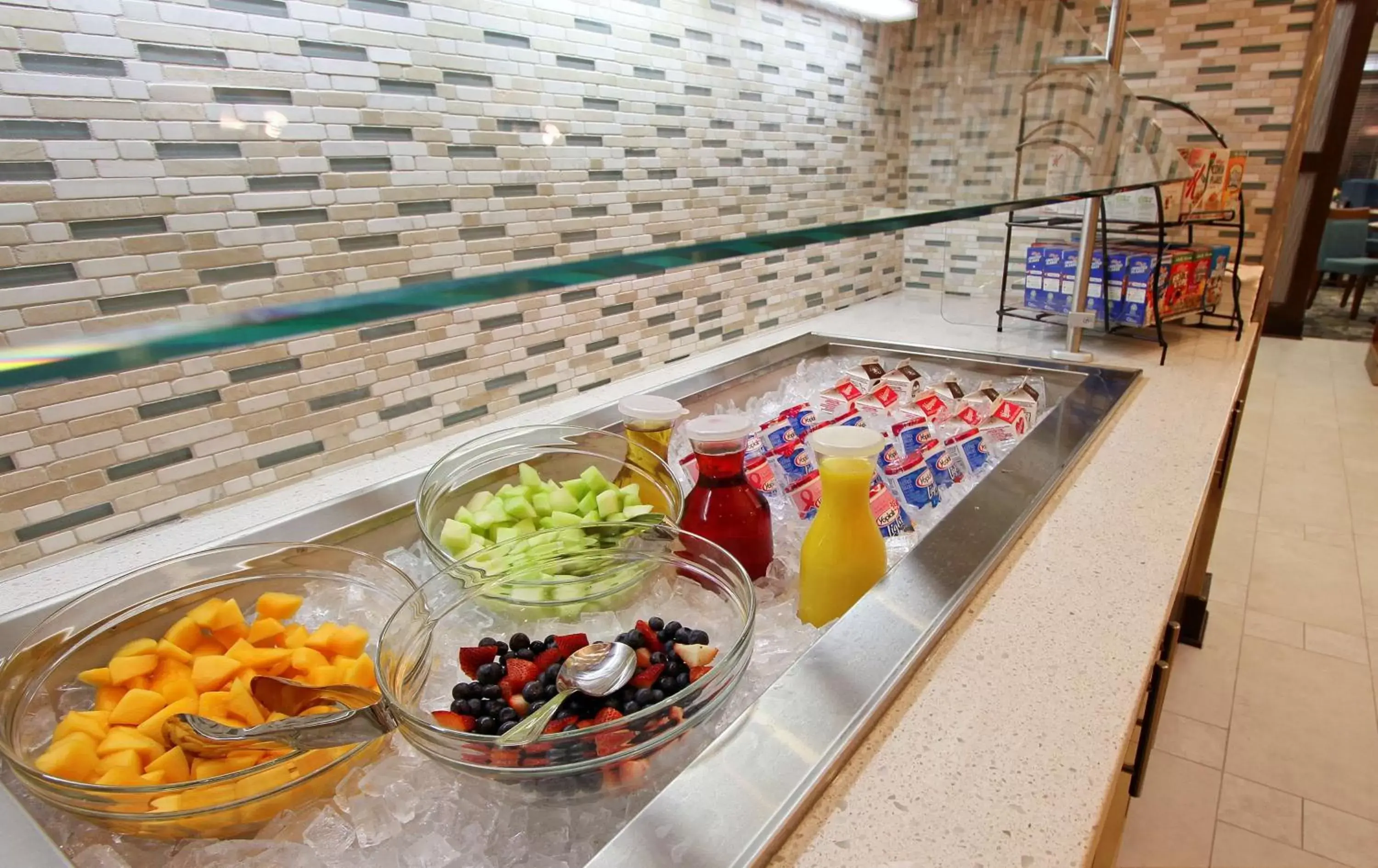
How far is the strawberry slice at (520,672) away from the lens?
0.56m

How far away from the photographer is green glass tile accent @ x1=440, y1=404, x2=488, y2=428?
122cm

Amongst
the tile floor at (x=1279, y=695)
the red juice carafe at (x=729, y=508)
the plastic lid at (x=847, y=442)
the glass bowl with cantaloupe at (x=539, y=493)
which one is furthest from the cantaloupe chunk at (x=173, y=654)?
the tile floor at (x=1279, y=695)

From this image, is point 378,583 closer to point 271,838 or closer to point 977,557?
point 271,838

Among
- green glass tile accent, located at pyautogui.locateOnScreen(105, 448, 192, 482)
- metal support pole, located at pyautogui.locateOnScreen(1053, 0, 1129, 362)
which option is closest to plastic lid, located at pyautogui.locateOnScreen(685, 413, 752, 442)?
green glass tile accent, located at pyautogui.locateOnScreen(105, 448, 192, 482)

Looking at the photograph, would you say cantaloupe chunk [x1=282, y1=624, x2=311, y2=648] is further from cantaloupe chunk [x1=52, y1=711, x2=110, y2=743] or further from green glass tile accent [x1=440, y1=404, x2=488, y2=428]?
green glass tile accent [x1=440, y1=404, x2=488, y2=428]

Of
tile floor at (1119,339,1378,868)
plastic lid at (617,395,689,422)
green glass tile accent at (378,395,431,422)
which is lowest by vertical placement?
tile floor at (1119,339,1378,868)

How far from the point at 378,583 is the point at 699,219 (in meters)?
1.02

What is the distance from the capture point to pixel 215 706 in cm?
56

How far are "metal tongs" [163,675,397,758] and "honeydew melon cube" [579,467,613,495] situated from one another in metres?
0.38

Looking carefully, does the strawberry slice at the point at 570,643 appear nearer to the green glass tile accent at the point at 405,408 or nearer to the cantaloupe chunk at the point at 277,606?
the cantaloupe chunk at the point at 277,606

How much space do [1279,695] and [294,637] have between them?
2331mm

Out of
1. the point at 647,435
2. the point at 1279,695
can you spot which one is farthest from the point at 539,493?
the point at 1279,695

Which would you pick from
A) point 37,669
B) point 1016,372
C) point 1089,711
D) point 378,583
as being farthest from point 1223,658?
point 37,669

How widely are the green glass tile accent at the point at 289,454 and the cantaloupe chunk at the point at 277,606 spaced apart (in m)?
0.39
